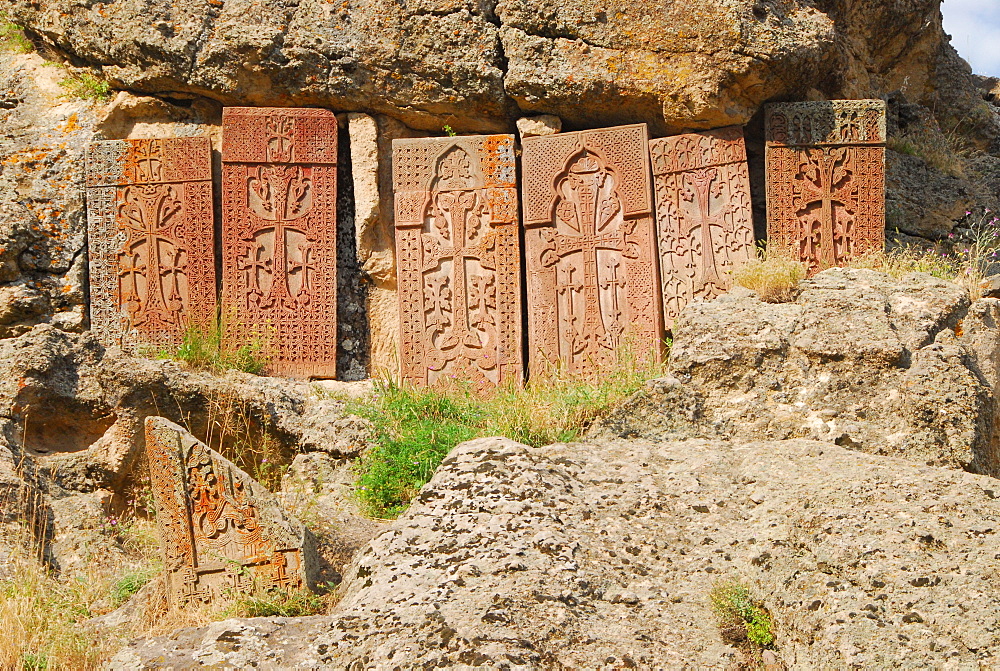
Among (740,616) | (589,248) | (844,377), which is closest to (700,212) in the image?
(589,248)

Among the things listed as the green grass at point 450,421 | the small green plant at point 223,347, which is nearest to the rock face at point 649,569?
the green grass at point 450,421

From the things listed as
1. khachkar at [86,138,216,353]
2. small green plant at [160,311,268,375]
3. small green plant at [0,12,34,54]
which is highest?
small green plant at [0,12,34,54]

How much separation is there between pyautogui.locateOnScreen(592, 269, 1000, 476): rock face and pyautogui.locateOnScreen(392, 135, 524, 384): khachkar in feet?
7.68

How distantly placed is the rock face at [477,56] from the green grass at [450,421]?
6.96 feet

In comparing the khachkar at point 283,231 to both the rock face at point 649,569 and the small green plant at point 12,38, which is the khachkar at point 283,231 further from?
the rock face at point 649,569

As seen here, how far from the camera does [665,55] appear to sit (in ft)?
27.1

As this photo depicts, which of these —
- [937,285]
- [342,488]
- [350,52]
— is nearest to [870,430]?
[937,285]

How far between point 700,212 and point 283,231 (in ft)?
9.73

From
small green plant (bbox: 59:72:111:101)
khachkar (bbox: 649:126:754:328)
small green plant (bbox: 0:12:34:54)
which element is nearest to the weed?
khachkar (bbox: 649:126:754:328)

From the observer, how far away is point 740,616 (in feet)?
12.9

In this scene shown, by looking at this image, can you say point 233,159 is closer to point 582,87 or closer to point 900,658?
point 582,87

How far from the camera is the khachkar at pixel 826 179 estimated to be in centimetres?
823

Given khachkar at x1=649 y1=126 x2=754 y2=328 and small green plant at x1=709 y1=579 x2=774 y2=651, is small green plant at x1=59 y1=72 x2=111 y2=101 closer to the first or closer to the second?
khachkar at x1=649 y1=126 x2=754 y2=328

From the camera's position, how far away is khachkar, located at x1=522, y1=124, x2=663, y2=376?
8164mm
